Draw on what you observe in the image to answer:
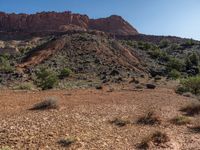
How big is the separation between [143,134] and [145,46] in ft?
209

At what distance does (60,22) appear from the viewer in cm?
14900

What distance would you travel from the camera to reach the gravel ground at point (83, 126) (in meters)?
10.5

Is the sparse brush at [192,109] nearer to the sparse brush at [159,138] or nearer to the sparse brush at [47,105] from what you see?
the sparse brush at [159,138]

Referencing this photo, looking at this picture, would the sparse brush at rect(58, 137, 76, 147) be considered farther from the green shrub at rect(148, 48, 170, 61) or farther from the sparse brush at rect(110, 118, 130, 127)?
the green shrub at rect(148, 48, 170, 61)

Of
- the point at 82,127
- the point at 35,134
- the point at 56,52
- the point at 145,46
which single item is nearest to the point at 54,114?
the point at 82,127

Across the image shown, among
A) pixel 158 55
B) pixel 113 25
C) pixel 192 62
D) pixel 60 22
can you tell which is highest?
pixel 60 22

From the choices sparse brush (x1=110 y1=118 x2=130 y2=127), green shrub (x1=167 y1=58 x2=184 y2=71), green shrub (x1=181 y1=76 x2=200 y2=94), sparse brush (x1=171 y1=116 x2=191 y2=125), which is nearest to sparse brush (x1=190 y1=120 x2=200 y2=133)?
sparse brush (x1=171 y1=116 x2=191 y2=125)

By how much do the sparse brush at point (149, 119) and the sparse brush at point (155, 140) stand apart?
1.74 metres

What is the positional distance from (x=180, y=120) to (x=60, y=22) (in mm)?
137691

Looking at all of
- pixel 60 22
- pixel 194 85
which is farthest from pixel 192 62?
pixel 60 22

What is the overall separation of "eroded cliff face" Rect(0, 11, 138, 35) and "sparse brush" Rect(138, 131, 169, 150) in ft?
430

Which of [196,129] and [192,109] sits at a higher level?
[192,109]

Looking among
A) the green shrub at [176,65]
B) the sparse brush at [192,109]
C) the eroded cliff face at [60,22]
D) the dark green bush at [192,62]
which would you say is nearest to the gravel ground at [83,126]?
the sparse brush at [192,109]

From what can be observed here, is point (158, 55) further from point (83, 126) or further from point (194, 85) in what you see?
point (83, 126)
